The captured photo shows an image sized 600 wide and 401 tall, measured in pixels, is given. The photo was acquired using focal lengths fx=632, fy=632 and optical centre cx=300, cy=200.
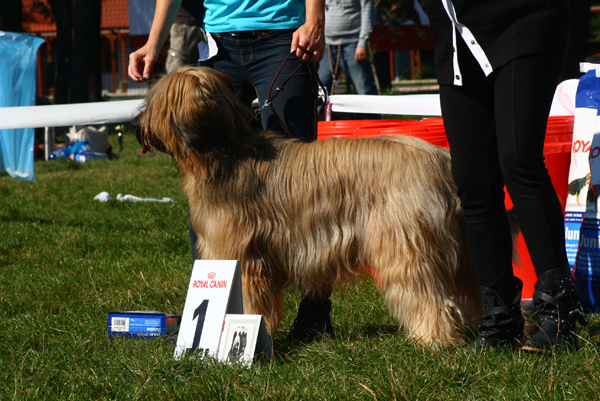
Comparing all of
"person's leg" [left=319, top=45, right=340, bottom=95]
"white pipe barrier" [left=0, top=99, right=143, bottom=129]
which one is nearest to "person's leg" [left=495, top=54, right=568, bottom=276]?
"white pipe barrier" [left=0, top=99, right=143, bottom=129]

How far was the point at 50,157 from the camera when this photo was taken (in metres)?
11.3

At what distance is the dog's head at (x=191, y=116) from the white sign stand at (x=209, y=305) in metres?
0.55

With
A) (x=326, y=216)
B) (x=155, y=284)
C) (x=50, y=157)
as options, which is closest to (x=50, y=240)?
(x=155, y=284)

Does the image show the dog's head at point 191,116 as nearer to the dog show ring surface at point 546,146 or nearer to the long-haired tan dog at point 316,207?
the long-haired tan dog at point 316,207

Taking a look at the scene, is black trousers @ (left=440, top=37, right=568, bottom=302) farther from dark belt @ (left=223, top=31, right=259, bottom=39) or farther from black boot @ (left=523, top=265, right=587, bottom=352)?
dark belt @ (left=223, top=31, right=259, bottom=39)

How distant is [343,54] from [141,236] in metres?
4.41

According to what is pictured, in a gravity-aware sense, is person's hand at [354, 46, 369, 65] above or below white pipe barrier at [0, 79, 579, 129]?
above

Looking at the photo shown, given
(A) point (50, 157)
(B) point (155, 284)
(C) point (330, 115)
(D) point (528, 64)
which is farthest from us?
(A) point (50, 157)

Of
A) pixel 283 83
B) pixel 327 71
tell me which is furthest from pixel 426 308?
pixel 327 71

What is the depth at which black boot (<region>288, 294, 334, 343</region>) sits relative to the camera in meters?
3.18

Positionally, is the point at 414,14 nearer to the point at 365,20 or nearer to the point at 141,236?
the point at 365,20

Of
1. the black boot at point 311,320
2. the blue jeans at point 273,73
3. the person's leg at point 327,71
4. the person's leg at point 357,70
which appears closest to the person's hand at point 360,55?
the person's leg at point 357,70

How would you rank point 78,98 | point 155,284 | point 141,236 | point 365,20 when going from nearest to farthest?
point 155,284
point 141,236
point 365,20
point 78,98

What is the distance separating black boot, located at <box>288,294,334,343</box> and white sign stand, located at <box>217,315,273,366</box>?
0.49m
